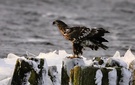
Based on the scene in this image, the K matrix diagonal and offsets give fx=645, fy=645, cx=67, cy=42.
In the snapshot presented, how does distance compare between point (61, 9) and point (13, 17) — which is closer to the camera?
point (13, 17)

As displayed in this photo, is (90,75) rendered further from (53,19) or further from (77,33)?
(53,19)

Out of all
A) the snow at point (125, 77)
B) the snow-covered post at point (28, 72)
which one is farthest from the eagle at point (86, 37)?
the snow-covered post at point (28, 72)

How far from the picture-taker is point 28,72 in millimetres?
7422

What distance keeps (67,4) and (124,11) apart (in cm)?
305

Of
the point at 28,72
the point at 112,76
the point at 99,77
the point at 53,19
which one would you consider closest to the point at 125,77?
the point at 112,76

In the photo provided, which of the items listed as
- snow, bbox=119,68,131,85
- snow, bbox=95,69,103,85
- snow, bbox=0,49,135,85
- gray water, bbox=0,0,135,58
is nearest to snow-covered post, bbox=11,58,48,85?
snow, bbox=0,49,135,85

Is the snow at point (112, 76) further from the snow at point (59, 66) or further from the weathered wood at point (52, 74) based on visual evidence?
the weathered wood at point (52, 74)

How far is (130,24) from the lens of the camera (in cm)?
2203

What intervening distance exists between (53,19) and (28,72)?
48.3 ft

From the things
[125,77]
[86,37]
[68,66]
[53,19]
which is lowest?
[125,77]

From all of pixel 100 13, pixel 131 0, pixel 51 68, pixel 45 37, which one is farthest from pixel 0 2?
pixel 51 68

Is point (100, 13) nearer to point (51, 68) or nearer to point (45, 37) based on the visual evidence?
point (45, 37)

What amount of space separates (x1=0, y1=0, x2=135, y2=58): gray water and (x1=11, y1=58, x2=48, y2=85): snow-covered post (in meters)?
5.79

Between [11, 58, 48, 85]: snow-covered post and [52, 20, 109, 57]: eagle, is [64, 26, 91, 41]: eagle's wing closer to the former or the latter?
[52, 20, 109, 57]: eagle
